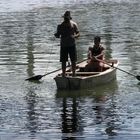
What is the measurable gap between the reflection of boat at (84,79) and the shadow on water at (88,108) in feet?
0.56

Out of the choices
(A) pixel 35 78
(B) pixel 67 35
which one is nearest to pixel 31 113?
(B) pixel 67 35

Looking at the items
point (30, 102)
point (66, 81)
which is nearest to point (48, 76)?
point (66, 81)

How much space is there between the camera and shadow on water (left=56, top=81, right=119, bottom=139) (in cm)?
1221

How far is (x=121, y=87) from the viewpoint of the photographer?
17031mm

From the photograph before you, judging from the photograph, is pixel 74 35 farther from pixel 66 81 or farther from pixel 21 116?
pixel 21 116

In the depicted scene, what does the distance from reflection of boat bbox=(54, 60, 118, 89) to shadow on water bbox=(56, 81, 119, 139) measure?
0.17 meters

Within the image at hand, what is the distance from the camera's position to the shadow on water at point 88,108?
1221 centimetres

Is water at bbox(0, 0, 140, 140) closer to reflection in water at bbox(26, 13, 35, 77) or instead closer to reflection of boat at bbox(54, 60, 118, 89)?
reflection in water at bbox(26, 13, 35, 77)

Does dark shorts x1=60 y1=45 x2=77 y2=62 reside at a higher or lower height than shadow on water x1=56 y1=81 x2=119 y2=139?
higher

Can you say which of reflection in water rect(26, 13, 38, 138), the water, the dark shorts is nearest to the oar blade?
the water

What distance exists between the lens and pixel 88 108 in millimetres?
14117

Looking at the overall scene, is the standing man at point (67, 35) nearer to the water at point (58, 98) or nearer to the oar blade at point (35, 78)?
the water at point (58, 98)

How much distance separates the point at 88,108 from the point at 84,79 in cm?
242

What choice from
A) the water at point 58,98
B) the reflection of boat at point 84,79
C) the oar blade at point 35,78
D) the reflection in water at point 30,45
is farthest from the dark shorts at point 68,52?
the reflection in water at point 30,45
